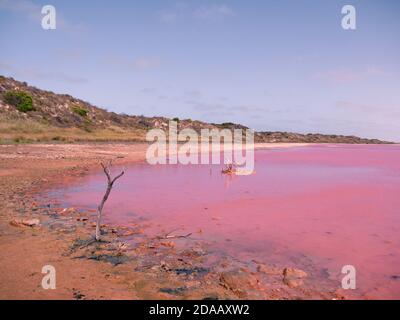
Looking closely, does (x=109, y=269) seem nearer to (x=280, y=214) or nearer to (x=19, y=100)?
(x=280, y=214)

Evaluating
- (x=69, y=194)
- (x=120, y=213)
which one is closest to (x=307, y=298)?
(x=120, y=213)

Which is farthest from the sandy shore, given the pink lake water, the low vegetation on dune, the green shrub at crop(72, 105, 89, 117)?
the green shrub at crop(72, 105, 89, 117)

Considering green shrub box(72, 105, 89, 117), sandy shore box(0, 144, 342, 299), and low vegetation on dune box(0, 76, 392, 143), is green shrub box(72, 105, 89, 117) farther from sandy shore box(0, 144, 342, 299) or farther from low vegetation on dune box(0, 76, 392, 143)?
sandy shore box(0, 144, 342, 299)

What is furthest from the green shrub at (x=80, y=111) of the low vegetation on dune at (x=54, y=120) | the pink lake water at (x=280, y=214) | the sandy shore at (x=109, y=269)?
the sandy shore at (x=109, y=269)

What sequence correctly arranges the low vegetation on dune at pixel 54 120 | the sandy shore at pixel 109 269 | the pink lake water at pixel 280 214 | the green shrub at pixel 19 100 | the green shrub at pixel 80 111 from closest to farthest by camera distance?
the sandy shore at pixel 109 269
the pink lake water at pixel 280 214
the low vegetation on dune at pixel 54 120
the green shrub at pixel 19 100
the green shrub at pixel 80 111

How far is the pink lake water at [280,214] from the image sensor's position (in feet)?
24.6

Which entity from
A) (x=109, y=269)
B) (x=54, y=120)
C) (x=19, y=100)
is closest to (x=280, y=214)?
(x=109, y=269)

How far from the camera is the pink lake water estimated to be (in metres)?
7.50

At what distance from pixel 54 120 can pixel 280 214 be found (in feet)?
120

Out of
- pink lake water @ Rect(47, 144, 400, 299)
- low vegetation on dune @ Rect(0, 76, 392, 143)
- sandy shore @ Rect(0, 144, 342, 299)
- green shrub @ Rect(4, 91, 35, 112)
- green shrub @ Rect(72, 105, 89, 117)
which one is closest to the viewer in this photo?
sandy shore @ Rect(0, 144, 342, 299)

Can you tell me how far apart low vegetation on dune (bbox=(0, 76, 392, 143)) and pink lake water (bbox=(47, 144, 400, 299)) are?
20.5 meters

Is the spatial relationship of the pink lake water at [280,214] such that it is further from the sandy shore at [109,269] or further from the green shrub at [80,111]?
the green shrub at [80,111]

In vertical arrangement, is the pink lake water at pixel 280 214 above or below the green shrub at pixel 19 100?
below
